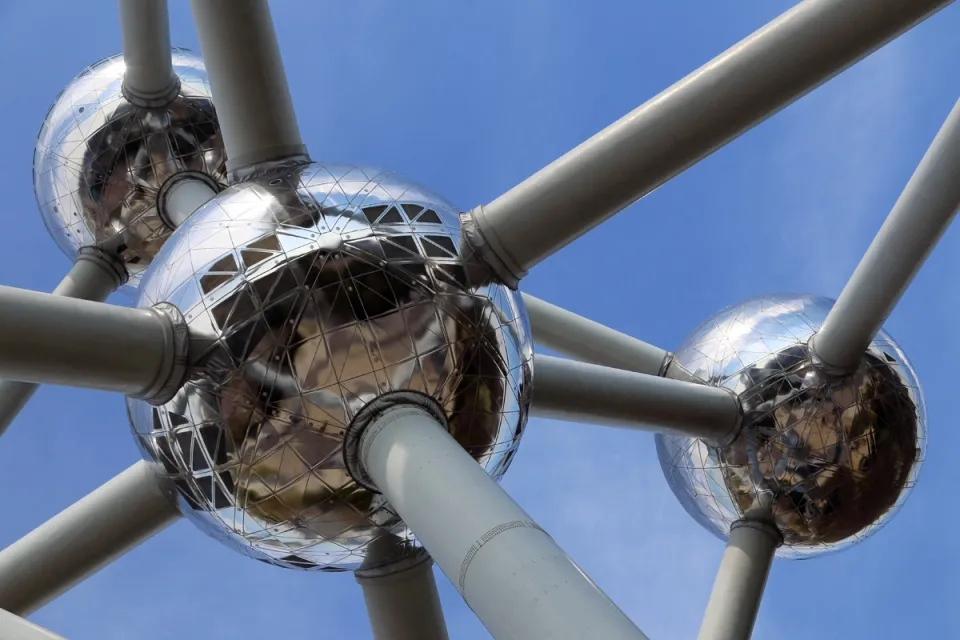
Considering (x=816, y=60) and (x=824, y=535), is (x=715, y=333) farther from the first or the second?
(x=816, y=60)

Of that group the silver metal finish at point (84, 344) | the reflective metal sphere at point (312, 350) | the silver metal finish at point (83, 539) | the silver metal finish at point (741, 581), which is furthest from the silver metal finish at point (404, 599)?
the silver metal finish at point (741, 581)

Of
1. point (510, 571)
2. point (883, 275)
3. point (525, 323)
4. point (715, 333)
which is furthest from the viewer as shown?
point (715, 333)

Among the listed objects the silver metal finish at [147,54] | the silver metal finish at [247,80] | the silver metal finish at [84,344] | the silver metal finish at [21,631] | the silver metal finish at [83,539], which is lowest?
the silver metal finish at [21,631]

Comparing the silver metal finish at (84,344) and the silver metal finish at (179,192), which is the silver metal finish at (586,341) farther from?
the silver metal finish at (84,344)

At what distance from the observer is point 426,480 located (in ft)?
14.9

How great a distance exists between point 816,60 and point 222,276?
2887mm

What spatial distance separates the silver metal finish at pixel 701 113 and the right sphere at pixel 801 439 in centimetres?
425

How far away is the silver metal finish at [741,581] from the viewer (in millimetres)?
8492

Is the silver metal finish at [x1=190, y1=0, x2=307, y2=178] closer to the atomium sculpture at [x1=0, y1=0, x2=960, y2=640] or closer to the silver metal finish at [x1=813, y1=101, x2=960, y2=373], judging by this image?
the atomium sculpture at [x1=0, y1=0, x2=960, y2=640]

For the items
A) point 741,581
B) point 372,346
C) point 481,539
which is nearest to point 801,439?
point 741,581

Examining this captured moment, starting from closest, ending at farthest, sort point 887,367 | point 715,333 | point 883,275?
point 883,275, point 887,367, point 715,333

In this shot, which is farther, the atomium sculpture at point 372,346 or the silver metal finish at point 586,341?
the silver metal finish at point 586,341

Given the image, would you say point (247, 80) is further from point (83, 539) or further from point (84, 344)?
point (83, 539)

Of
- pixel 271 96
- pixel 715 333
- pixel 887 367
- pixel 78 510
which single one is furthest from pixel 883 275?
pixel 78 510
